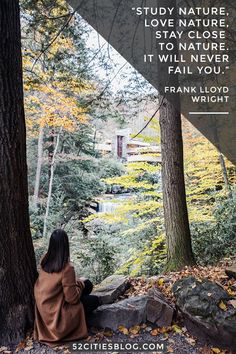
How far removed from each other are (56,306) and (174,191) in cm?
281

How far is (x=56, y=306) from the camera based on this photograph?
3.01 meters

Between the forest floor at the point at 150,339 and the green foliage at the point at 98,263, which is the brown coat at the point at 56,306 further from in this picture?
the green foliage at the point at 98,263

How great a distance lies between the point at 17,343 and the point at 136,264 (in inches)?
216

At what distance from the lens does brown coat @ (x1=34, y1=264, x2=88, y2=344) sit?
2967mm

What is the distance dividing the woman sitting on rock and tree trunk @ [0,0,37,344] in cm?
19

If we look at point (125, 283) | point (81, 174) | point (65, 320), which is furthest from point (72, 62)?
point (81, 174)

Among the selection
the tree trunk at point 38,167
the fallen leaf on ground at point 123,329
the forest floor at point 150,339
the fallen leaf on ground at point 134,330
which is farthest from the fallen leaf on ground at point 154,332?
the tree trunk at point 38,167

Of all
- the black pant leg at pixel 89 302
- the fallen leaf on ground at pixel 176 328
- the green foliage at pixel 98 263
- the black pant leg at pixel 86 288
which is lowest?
the green foliage at pixel 98 263

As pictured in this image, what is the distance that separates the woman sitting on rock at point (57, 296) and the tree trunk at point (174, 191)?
7.86 feet

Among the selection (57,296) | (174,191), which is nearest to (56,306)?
(57,296)

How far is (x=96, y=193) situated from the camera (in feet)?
49.2

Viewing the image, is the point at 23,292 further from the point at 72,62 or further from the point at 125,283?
the point at 72,62

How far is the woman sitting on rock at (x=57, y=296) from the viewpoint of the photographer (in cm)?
297

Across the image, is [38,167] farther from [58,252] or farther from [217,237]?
[58,252]
